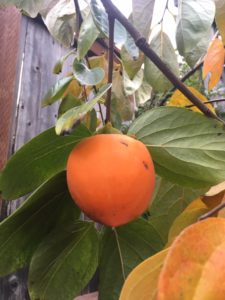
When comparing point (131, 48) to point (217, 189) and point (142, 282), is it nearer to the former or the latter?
point (217, 189)

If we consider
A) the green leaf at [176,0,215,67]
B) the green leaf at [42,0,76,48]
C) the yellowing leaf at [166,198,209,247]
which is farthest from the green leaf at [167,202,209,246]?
the green leaf at [42,0,76,48]

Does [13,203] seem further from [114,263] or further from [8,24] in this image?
[114,263]

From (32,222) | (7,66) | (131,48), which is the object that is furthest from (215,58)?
(7,66)

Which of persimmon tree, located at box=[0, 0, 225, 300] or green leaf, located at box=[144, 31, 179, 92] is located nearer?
persimmon tree, located at box=[0, 0, 225, 300]

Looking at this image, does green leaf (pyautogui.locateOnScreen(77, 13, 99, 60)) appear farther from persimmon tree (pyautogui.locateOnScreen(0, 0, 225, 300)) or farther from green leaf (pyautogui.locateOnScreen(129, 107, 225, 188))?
green leaf (pyautogui.locateOnScreen(129, 107, 225, 188))

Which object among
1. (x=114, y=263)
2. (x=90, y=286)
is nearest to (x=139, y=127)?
(x=114, y=263)

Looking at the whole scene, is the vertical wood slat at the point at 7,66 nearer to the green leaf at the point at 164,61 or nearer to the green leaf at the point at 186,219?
the green leaf at the point at 164,61
